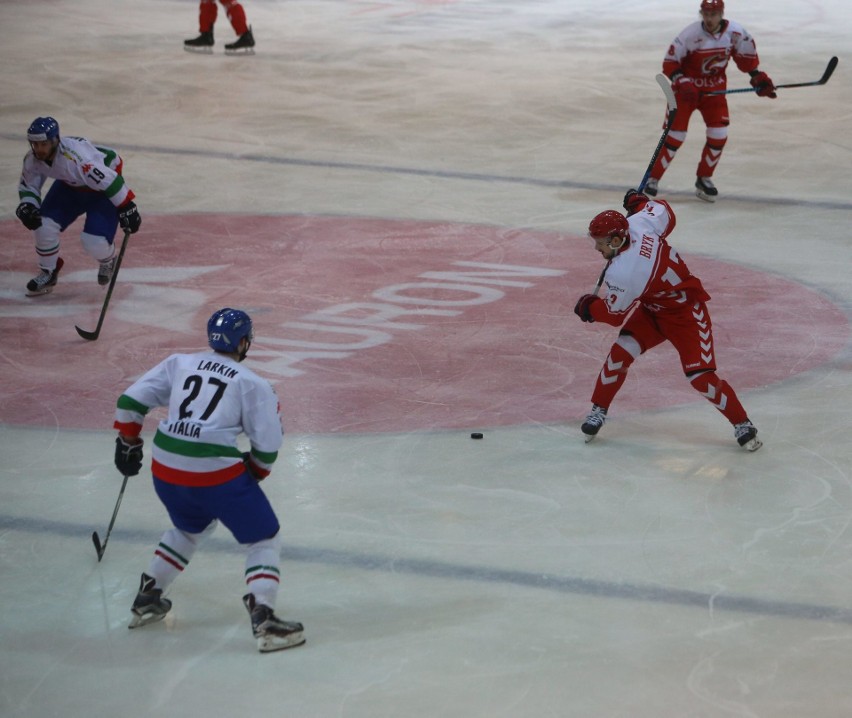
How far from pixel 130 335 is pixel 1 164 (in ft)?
14.9

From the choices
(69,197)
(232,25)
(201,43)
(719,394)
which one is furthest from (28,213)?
(201,43)

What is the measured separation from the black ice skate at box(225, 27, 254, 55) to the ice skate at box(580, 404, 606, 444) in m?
11.0

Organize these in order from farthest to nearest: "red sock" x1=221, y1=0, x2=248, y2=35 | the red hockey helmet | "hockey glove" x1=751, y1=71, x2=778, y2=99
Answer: "red sock" x1=221, y1=0, x2=248, y2=35, "hockey glove" x1=751, y1=71, x2=778, y2=99, the red hockey helmet

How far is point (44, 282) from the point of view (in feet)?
27.8

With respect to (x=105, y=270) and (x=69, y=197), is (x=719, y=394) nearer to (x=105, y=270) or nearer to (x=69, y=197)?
(x=105, y=270)

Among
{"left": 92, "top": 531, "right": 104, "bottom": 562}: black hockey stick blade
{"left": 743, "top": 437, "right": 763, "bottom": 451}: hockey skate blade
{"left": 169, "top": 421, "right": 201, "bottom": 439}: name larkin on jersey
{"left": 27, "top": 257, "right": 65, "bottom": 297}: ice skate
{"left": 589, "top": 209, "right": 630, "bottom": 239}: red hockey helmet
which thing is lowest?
{"left": 27, "top": 257, "right": 65, "bottom": 297}: ice skate

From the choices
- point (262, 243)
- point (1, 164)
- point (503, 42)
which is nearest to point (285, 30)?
point (503, 42)

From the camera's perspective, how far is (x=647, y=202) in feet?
21.0

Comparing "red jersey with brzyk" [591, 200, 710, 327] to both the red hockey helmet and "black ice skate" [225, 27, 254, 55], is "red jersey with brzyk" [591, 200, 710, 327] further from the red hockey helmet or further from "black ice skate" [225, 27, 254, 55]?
"black ice skate" [225, 27, 254, 55]

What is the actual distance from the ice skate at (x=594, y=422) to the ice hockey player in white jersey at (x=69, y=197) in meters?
3.13

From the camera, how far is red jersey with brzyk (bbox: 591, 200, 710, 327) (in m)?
5.83

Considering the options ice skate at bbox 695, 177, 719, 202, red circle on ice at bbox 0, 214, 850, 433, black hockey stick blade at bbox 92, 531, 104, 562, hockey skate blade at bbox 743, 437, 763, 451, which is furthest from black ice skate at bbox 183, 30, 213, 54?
black hockey stick blade at bbox 92, 531, 104, 562

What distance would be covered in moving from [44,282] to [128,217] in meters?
0.92

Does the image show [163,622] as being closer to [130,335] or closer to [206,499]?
[206,499]
